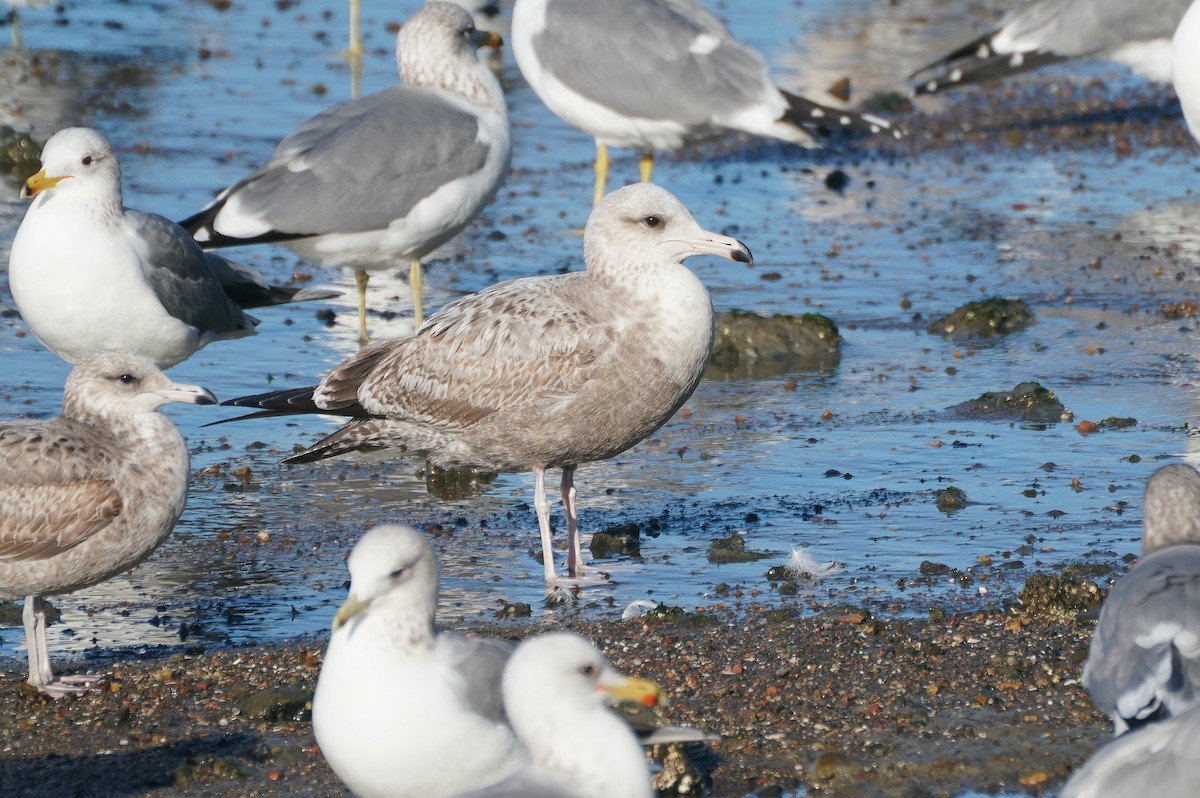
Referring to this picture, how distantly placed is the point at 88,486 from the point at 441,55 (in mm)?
4554

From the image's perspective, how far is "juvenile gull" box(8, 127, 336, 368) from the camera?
24.0 ft

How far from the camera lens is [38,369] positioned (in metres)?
8.55

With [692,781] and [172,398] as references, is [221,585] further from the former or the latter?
[692,781]

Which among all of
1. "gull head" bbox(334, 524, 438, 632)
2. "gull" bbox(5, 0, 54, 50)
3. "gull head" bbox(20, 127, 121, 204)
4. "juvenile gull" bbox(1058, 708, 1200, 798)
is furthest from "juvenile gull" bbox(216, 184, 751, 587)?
"gull" bbox(5, 0, 54, 50)

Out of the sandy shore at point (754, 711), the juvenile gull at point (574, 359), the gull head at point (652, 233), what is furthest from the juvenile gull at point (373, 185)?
the sandy shore at point (754, 711)

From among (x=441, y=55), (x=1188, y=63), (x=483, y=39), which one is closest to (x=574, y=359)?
(x=441, y=55)

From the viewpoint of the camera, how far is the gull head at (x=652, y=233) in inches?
243

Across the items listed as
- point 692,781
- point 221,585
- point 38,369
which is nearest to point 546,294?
point 221,585

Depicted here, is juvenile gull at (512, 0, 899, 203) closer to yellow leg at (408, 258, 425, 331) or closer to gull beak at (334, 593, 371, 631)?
yellow leg at (408, 258, 425, 331)

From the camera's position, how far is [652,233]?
620 centimetres

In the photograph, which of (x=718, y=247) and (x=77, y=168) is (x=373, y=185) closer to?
(x=77, y=168)

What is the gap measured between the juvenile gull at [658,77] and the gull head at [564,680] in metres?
7.31

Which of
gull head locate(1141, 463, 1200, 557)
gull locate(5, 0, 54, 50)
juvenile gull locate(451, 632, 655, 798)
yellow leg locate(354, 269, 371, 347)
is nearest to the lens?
juvenile gull locate(451, 632, 655, 798)

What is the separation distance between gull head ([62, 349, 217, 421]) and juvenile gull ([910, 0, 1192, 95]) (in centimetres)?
851
